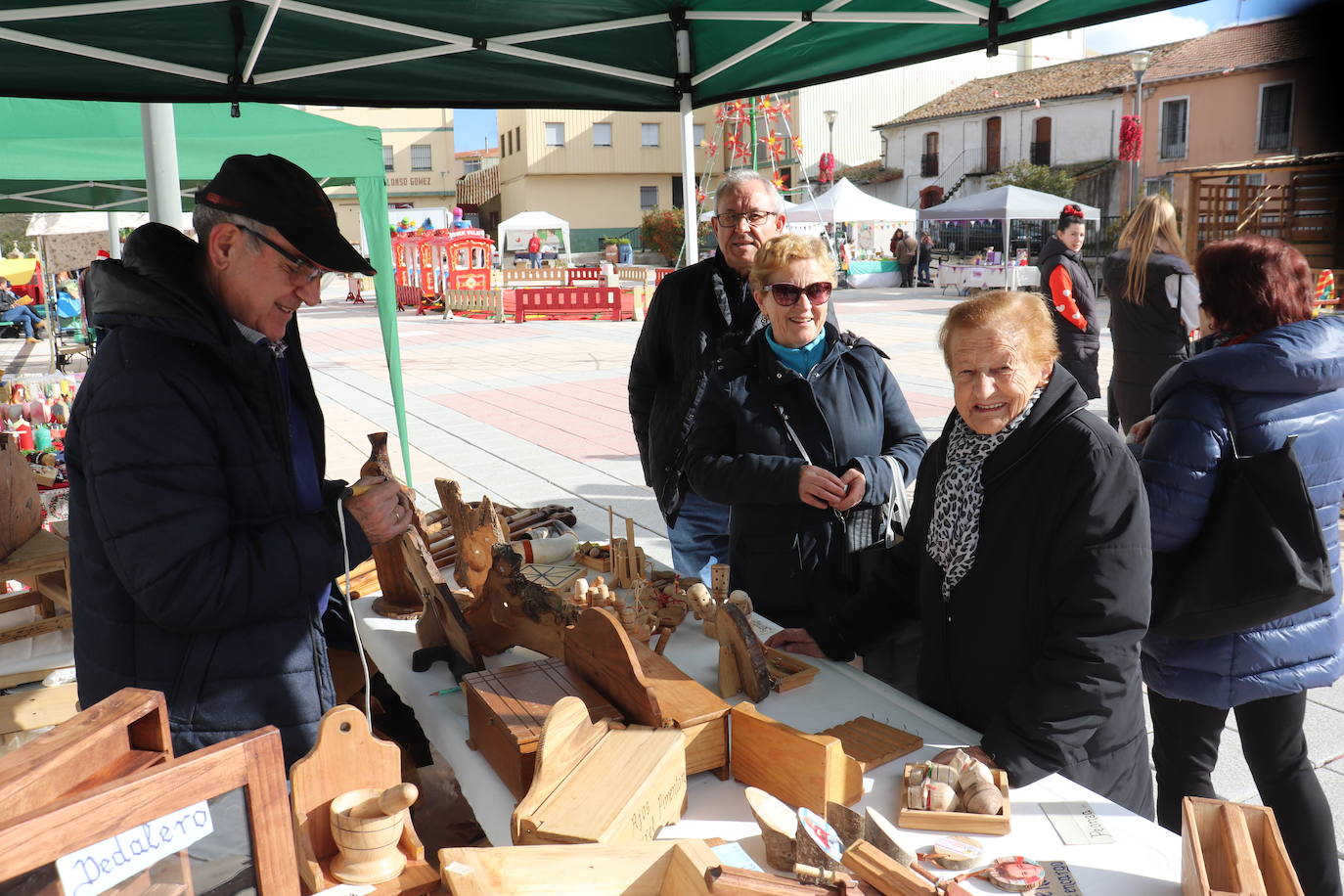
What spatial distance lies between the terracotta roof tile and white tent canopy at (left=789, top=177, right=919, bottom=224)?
1165 centimetres

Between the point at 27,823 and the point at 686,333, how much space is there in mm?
2360

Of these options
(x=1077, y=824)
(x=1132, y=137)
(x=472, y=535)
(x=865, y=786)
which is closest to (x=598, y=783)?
(x=865, y=786)

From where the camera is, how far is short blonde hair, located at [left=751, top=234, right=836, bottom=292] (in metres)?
2.33

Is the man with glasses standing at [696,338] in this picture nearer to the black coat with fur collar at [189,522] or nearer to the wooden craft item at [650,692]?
the wooden craft item at [650,692]

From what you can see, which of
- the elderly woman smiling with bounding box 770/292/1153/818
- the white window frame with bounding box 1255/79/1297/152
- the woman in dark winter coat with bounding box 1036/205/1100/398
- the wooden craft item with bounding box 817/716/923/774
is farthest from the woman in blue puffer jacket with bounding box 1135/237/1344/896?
the white window frame with bounding box 1255/79/1297/152

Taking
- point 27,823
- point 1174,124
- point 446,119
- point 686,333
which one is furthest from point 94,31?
point 446,119

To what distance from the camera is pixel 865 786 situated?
1.47 metres

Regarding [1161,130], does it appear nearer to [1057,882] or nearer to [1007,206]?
[1007,206]

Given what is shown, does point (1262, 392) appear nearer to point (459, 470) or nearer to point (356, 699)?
point (356, 699)

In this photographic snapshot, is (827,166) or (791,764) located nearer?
(791,764)

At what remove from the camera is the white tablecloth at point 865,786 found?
4.20ft

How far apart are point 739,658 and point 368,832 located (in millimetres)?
751

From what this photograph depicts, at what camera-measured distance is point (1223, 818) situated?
1178 millimetres

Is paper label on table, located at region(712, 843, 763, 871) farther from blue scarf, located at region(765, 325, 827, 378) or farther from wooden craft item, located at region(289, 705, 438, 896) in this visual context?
blue scarf, located at region(765, 325, 827, 378)
